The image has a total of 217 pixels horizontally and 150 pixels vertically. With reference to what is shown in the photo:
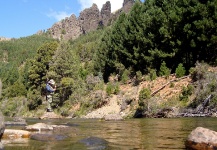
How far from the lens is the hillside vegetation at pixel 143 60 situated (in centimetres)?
3564

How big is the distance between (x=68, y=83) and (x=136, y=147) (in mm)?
43701

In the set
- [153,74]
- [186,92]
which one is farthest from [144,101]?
[153,74]

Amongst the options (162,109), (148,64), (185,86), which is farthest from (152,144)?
(148,64)

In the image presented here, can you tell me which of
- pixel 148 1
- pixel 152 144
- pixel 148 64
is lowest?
pixel 152 144

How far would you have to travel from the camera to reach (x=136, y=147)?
11867 millimetres

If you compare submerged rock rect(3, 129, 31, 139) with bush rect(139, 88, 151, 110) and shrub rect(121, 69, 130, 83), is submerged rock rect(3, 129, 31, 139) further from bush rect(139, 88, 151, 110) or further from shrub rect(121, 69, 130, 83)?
shrub rect(121, 69, 130, 83)

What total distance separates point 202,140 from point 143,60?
3917 cm

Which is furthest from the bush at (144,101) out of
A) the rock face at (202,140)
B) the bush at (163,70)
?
the rock face at (202,140)

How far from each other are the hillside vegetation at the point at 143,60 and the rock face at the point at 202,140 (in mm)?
15990

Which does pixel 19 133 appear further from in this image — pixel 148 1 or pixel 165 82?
pixel 148 1

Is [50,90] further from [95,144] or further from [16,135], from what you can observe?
[95,144]

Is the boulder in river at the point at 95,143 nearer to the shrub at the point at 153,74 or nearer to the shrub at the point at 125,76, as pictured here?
the shrub at the point at 153,74

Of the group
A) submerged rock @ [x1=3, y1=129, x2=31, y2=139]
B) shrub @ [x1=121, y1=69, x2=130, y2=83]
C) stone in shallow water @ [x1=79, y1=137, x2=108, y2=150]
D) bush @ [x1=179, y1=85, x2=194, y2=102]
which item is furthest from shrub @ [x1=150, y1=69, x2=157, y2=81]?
stone in shallow water @ [x1=79, y1=137, x2=108, y2=150]

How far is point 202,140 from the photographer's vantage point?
10812 mm
